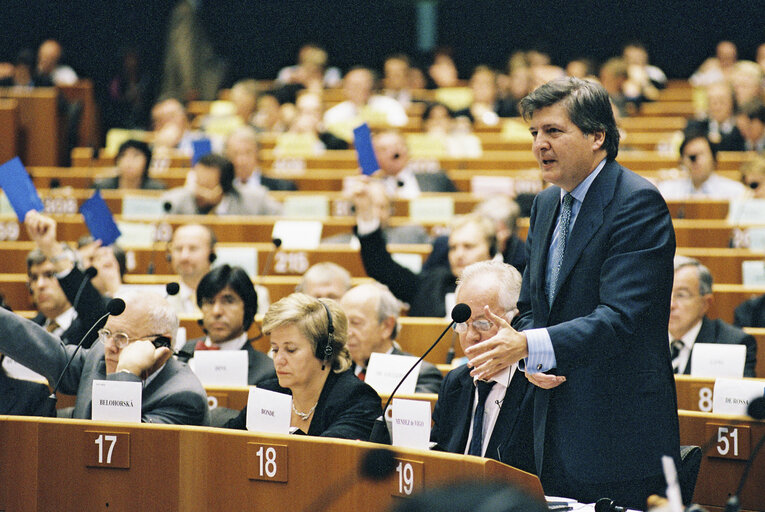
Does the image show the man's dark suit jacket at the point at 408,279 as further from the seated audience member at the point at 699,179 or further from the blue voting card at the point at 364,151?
the seated audience member at the point at 699,179

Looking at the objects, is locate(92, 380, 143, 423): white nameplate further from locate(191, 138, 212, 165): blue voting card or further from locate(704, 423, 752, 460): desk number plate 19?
locate(191, 138, 212, 165): blue voting card

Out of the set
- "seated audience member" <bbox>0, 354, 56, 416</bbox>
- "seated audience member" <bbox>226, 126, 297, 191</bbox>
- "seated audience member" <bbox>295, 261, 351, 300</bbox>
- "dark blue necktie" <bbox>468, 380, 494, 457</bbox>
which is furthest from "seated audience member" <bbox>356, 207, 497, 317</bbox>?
"seated audience member" <bbox>226, 126, 297, 191</bbox>

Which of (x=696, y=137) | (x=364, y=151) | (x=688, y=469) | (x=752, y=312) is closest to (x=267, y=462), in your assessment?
(x=688, y=469)

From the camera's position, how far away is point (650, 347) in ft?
7.77

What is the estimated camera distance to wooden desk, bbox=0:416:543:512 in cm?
247

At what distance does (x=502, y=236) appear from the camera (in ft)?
16.6

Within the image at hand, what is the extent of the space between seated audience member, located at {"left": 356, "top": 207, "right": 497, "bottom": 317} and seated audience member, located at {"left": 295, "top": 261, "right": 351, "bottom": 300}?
0.35 metres

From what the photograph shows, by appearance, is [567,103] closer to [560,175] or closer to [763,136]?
[560,175]

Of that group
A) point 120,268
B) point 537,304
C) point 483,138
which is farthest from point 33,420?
point 483,138

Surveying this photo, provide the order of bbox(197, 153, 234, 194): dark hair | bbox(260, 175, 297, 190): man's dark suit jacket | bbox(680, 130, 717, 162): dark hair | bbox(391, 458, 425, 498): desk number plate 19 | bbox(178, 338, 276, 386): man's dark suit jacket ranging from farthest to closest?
bbox(260, 175, 297, 190): man's dark suit jacket → bbox(680, 130, 717, 162): dark hair → bbox(197, 153, 234, 194): dark hair → bbox(178, 338, 276, 386): man's dark suit jacket → bbox(391, 458, 425, 498): desk number plate 19

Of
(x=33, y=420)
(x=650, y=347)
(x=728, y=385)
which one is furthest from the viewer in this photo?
(x=728, y=385)

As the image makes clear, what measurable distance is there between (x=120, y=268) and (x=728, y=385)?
3.02m

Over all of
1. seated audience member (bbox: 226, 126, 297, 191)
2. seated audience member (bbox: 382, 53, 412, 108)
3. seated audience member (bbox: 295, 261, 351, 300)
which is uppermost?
seated audience member (bbox: 382, 53, 412, 108)

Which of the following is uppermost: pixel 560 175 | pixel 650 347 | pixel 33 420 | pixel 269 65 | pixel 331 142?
pixel 269 65
